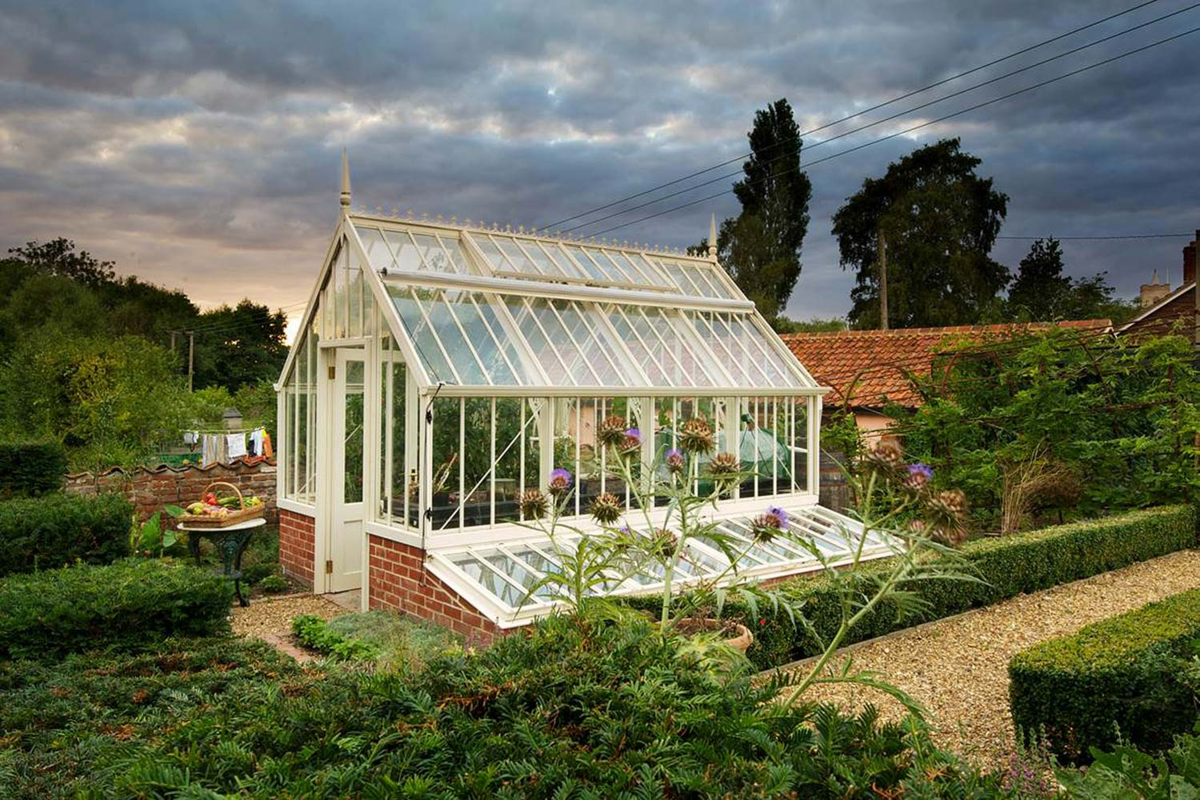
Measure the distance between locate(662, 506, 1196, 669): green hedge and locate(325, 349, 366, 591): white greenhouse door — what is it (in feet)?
14.9

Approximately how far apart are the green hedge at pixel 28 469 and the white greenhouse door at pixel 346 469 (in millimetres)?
6026

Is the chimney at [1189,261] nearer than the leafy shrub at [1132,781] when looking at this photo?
No

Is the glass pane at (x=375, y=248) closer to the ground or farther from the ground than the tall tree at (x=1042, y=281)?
closer to the ground

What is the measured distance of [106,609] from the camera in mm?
5801

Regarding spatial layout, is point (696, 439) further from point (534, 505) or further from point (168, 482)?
point (168, 482)

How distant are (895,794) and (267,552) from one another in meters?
10.4

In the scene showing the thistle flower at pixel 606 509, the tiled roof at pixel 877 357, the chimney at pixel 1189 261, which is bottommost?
the thistle flower at pixel 606 509

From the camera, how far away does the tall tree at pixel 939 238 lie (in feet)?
94.9

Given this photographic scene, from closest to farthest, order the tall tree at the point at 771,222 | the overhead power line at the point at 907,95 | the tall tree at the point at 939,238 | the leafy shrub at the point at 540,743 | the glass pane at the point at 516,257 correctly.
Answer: the leafy shrub at the point at 540,743, the glass pane at the point at 516,257, the overhead power line at the point at 907,95, the tall tree at the point at 939,238, the tall tree at the point at 771,222

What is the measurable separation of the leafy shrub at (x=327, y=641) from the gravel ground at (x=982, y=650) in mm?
3566

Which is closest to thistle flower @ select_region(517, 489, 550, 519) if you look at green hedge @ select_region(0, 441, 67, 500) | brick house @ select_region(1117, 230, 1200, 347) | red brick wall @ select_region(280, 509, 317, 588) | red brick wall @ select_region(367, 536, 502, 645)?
red brick wall @ select_region(367, 536, 502, 645)

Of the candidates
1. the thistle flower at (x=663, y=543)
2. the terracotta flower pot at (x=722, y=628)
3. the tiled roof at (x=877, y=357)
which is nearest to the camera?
the thistle flower at (x=663, y=543)

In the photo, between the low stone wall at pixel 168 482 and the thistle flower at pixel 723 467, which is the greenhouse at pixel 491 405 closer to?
the thistle flower at pixel 723 467

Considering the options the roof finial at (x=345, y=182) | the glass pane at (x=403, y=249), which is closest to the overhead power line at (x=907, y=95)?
the glass pane at (x=403, y=249)
